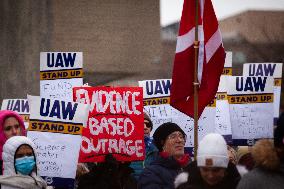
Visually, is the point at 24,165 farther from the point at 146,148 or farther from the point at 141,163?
the point at 146,148

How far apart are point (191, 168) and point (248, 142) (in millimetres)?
3314

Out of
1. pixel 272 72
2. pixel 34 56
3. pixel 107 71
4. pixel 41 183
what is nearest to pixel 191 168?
pixel 41 183

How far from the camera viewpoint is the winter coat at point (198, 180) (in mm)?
5273

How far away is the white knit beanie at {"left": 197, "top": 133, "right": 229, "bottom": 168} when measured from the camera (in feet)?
17.4

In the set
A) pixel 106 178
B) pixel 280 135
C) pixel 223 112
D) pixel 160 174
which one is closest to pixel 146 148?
pixel 106 178

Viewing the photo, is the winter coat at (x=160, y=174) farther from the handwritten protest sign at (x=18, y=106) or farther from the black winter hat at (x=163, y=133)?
the handwritten protest sign at (x=18, y=106)

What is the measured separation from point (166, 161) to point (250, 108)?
2.64m

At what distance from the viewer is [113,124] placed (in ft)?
24.5

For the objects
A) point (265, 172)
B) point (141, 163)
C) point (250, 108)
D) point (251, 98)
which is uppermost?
point (251, 98)

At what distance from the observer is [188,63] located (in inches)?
272

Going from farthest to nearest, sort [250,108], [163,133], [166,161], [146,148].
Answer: [250,108], [146,148], [163,133], [166,161]

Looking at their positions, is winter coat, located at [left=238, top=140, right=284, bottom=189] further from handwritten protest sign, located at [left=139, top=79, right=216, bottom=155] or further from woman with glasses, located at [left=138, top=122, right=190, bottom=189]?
handwritten protest sign, located at [left=139, top=79, right=216, bottom=155]

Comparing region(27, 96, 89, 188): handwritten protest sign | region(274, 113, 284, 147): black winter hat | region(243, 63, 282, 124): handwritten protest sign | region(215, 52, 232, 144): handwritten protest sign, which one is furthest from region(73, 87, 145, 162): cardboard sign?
region(243, 63, 282, 124): handwritten protest sign

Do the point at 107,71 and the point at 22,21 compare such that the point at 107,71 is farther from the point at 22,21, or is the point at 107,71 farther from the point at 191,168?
the point at 191,168
